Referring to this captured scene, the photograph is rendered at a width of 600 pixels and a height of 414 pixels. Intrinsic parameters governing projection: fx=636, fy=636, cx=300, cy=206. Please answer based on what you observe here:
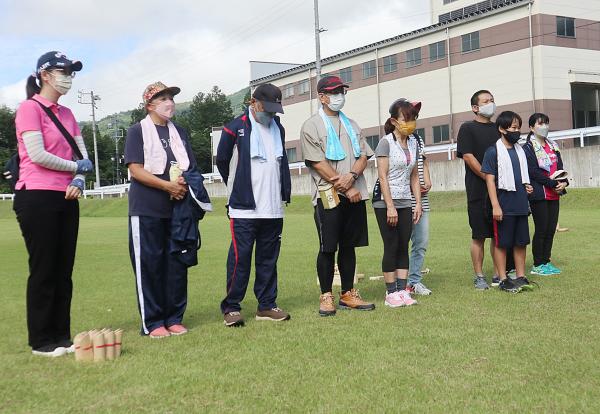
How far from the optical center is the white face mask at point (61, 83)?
4.91 metres

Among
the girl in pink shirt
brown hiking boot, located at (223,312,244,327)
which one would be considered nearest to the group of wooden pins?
brown hiking boot, located at (223,312,244,327)

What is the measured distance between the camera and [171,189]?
5.37m

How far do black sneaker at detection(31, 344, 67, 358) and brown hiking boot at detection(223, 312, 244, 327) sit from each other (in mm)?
1395

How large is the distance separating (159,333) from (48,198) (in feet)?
4.73

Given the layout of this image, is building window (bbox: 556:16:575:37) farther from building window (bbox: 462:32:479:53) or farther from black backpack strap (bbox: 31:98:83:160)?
black backpack strap (bbox: 31:98:83:160)

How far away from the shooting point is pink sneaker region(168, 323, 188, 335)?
5441mm

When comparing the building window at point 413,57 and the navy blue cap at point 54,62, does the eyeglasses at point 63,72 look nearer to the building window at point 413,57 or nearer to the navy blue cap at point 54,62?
the navy blue cap at point 54,62

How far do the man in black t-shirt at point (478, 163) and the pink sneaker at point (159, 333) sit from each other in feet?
11.7

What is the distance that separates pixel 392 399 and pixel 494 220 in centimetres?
406

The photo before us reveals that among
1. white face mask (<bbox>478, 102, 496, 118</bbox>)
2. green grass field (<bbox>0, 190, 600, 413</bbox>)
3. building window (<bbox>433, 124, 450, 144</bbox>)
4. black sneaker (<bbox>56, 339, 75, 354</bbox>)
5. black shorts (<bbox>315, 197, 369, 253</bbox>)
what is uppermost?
building window (<bbox>433, 124, 450, 144</bbox>)

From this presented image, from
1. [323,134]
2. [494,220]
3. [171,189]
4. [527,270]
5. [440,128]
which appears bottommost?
[527,270]

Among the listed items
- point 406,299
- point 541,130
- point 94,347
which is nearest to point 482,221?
point 406,299

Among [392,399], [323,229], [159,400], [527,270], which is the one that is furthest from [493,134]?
[159,400]

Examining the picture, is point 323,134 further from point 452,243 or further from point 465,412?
point 452,243
